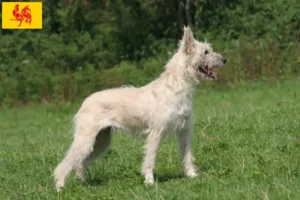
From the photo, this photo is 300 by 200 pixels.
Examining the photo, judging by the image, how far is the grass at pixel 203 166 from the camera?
6828mm

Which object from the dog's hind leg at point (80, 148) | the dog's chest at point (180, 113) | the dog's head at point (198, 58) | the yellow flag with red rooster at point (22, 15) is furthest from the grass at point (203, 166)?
the yellow flag with red rooster at point (22, 15)

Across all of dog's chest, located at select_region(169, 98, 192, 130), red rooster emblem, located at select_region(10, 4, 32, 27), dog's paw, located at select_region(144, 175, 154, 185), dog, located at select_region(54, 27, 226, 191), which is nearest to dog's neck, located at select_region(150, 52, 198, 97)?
dog, located at select_region(54, 27, 226, 191)

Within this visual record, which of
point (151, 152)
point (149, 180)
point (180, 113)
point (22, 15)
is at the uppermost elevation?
point (22, 15)

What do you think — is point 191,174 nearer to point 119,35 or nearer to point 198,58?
point 198,58

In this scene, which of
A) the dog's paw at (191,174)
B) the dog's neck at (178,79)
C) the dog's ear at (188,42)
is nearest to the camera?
the dog's paw at (191,174)

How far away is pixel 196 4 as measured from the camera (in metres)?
30.9

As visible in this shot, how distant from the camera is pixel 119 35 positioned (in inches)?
1222

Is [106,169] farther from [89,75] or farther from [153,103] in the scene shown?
[89,75]

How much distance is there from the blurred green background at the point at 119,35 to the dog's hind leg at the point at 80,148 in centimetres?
1433

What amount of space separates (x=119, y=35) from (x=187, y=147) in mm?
22585

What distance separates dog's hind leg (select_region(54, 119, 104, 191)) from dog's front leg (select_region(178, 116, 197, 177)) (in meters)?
1.03

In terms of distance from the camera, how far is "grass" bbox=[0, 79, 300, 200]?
22.4ft

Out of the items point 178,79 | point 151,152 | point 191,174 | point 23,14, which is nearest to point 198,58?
point 178,79

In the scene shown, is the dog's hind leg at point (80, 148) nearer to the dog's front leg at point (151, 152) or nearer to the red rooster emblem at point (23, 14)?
the dog's front leg at point (151, 152)
